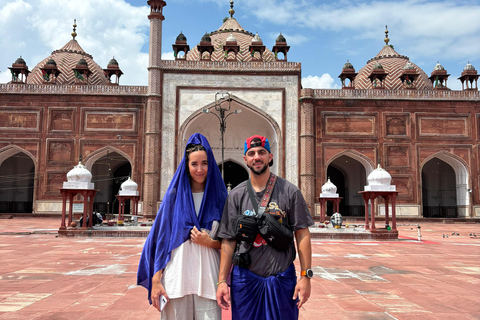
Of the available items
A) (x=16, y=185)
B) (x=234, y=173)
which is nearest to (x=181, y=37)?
(x=234, y=173)

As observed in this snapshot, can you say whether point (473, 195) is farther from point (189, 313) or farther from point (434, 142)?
point (189, 313)

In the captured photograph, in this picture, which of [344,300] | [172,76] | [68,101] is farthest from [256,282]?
[68,101]

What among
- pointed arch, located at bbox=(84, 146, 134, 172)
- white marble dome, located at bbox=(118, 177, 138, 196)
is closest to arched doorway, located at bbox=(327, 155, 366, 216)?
pointed arch, located at bbox=(84, 146, 134, 172)

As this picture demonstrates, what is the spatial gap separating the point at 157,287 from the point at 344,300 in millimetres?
1902

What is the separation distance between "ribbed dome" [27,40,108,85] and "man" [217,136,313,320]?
816 inches

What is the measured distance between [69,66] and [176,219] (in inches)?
Result: 877

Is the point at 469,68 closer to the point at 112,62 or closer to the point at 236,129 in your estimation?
the point at 236,129

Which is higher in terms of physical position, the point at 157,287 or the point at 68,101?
the point at 68,101

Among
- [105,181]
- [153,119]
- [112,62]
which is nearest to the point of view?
[153,119]

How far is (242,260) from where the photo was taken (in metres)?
1.65

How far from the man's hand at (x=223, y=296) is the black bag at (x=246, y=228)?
0.20m

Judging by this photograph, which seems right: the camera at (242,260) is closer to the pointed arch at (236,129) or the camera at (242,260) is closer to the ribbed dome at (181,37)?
the pointed arch at (236,129)

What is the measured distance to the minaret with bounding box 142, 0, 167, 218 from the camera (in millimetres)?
16109

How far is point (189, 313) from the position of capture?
1.75 metres
